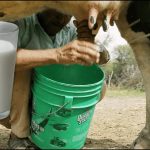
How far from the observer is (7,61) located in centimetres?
288

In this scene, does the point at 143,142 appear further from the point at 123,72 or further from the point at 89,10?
the point at 123,72

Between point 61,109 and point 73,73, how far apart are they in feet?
1.42

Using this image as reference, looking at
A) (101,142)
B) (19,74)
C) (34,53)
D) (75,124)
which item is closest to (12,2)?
(34,53)

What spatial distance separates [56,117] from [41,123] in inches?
5.6

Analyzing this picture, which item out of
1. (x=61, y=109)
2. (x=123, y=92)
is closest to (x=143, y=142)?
(x=61, y=109)

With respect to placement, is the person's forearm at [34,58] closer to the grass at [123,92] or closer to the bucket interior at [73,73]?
the bucket interior at [73,73]

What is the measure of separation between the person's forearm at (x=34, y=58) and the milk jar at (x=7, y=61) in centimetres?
7

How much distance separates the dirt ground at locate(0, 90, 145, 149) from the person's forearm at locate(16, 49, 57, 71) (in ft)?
2.59

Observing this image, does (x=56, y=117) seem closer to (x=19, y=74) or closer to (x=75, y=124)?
(x=75, y=124)

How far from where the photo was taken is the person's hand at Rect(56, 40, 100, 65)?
2.81 meters

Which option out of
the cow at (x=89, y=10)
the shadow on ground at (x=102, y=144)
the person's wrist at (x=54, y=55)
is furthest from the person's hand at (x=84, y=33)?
the shadow on ground at (x=102, y=144)

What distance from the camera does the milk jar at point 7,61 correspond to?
2832 millimetres

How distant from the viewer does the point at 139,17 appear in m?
2.99

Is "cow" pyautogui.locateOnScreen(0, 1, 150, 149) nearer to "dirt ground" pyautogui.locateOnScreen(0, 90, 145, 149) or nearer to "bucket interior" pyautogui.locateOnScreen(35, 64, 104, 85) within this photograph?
"bucket interior" pyautogui.locateOnScreen(35, 64, 104, 85)
